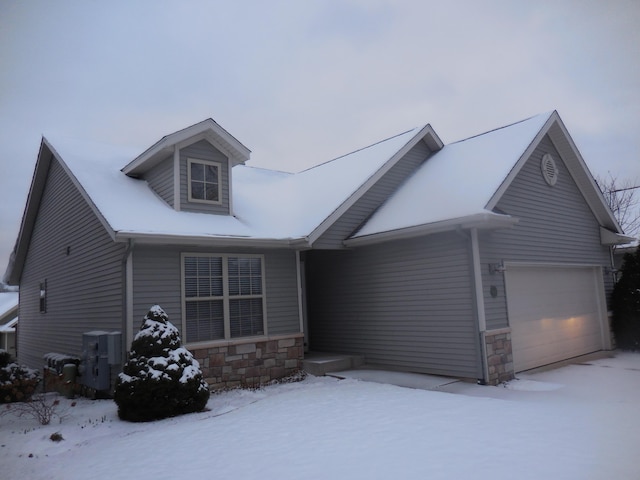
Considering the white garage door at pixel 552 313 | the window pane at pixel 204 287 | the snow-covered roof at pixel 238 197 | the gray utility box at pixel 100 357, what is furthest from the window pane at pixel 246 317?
the white garage door at pixel 552 313

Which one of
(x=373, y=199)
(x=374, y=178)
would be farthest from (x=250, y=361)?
(x=374, y=178)

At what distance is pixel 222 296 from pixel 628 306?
1032 cm

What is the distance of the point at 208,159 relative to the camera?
1026cm

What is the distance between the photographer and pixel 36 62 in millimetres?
11492

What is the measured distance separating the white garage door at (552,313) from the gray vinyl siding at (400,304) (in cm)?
134

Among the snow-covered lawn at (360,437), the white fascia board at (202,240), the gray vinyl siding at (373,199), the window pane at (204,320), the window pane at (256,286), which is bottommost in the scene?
the snow-covered lawn at (360,437)

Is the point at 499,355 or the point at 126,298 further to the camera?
the point at 499,355

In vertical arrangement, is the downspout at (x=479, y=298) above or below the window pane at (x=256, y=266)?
below

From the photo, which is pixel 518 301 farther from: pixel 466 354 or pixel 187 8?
pixel 187 8

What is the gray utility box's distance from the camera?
814 centimetres

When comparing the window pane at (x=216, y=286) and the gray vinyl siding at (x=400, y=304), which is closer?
the gray vinyl siding at (x=400, y=304)

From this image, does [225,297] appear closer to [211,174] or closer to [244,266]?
[244,266]

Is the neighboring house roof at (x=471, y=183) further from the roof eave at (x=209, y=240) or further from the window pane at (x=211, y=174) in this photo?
the window pane at (x=211, y=174)

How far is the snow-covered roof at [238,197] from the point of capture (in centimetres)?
882
